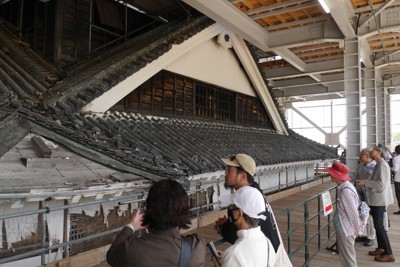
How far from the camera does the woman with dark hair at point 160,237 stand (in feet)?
6.48

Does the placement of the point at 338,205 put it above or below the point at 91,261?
above

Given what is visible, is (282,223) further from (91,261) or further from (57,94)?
(57,94)

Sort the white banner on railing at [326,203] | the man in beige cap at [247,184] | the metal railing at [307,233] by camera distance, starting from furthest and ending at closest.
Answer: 1. the white banner on railing at [326,203]
2. the metal railing at [307,233]
3. the man in beige cap at [247,184]

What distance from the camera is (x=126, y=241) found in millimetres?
2004

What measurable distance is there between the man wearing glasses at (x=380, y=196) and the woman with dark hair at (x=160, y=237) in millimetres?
4514

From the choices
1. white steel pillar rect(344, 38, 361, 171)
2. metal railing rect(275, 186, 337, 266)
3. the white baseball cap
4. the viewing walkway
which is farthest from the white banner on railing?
white steel pillar rect(344, 38, 361, 171)

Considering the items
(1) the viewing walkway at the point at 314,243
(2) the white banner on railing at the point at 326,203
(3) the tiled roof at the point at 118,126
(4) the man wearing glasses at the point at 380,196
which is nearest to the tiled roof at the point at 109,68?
(3) the tiled roof at the point at 118,126

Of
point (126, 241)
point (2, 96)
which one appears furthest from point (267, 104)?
point (126, 241)

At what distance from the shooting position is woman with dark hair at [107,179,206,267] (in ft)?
6.48

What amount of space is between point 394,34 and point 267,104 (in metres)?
5.39

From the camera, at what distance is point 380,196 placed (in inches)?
227

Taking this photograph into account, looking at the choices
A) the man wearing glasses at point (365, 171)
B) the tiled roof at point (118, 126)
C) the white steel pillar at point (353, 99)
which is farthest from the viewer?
the white steel pillar at point (353, 99)

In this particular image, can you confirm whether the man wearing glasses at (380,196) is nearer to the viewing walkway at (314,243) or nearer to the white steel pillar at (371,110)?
the viewing walkway at (314,243)

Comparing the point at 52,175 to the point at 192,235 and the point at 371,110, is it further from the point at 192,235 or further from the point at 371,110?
the point at 371,110
